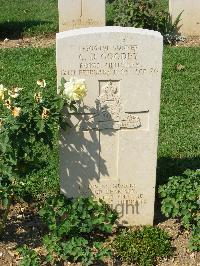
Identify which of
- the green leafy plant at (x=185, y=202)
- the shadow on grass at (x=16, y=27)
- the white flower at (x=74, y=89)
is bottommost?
the green leafy plant at (x=185, y=202)

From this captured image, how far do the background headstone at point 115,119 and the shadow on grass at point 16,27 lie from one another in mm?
6003

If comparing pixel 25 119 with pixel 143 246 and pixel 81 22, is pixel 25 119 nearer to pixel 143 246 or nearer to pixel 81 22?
pixel 143 246

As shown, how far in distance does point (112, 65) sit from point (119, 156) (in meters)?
0.74

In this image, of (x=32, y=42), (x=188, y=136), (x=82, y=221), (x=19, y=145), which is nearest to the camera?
(x=19, y=145)

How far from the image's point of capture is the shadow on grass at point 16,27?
1011cm

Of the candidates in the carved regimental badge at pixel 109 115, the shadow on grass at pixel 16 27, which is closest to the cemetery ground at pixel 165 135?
the carved regimental badge at pixel 109 115

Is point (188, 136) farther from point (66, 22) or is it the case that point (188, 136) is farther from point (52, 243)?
point (66, 22)

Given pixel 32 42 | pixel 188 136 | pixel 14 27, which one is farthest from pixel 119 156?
pixel 14 27

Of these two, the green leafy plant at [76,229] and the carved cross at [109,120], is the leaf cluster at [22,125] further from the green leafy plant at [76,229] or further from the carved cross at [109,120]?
the green leafy plant at [76,229]

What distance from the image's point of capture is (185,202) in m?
4.41

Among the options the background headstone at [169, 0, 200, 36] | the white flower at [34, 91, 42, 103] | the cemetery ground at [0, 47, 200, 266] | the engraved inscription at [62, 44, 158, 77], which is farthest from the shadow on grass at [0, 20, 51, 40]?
the white flower at [34, 91, 42, 103]

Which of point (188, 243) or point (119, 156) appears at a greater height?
point (119, 156)

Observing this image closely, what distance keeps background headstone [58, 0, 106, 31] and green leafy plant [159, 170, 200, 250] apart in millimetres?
5791

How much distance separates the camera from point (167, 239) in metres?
4.51
